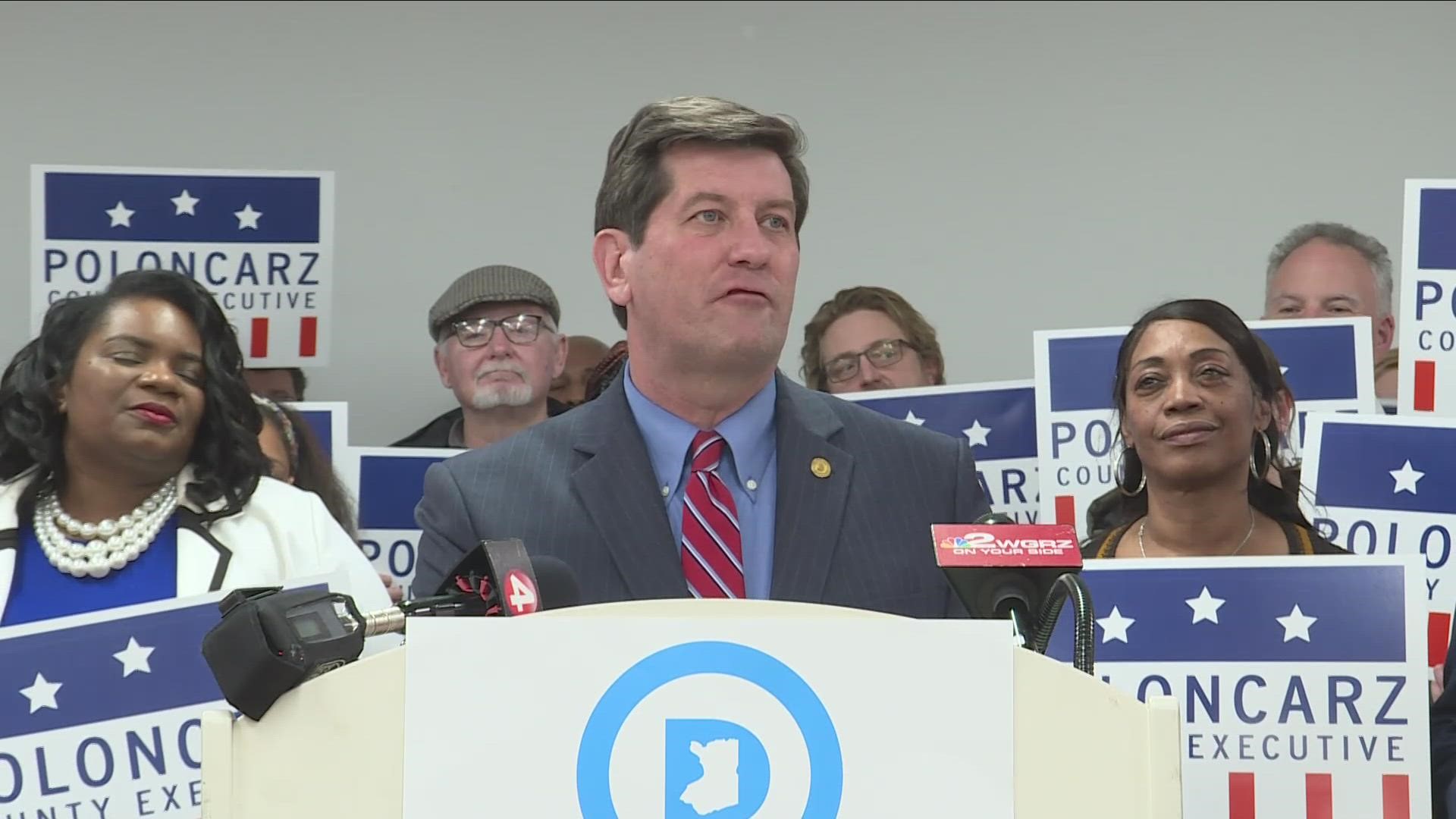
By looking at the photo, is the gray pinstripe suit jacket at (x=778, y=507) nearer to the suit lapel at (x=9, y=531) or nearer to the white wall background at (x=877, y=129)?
the suit lapel at (x=9, y=531)

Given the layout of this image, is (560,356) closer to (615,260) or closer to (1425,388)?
(1425,388)

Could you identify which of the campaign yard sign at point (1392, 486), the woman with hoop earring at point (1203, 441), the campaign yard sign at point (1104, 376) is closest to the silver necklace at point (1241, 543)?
the woman with hoop earring at point (1203, 441)

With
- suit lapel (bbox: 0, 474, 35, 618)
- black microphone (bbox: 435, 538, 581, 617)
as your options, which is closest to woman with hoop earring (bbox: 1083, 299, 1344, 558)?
suit lapel (bbox: 0, 474, 35, 618)

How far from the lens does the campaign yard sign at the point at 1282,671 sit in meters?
3.11

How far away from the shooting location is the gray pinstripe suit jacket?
2398 millimetres

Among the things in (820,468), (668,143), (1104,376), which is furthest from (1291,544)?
(668,143)

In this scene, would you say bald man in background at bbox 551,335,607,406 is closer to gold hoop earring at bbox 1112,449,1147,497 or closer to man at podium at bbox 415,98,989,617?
gold hoop earring at bbox 1112,449,1147,497

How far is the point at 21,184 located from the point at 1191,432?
4861 millimetres

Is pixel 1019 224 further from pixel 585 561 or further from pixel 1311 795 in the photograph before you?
pixel 585 561

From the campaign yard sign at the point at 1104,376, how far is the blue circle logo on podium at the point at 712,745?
3099 millimetres

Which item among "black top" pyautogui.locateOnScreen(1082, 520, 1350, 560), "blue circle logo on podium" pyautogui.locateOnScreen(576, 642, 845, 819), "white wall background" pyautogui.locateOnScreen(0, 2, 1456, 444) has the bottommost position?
"blue circle logo on podium" pyautogui.locateOnScreen(576, 642, 845, 819)

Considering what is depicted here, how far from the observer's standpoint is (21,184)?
7043 millimetres

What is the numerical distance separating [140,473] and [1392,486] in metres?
2.49

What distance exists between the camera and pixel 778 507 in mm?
2445
